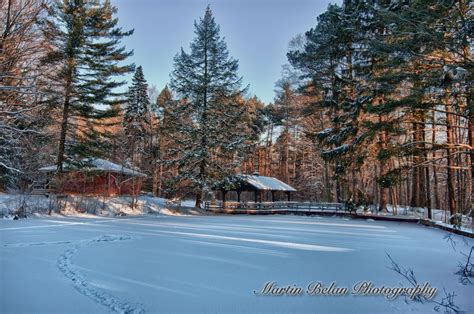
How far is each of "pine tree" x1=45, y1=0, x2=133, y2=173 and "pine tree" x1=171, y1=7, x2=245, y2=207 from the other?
181 inches

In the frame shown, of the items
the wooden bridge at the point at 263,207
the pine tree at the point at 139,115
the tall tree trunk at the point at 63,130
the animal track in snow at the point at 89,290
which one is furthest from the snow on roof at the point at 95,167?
the animal track in snow at the point at 89,290

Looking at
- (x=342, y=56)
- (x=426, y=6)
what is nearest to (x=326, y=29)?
(x=342, y=56)

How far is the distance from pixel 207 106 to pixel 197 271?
60.4 feet

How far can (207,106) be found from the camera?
23.1 m

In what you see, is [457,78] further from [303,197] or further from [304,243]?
[303,197]

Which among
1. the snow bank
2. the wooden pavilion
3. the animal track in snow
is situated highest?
the wooden pavilion

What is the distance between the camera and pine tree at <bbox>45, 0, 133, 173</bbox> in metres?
18.6

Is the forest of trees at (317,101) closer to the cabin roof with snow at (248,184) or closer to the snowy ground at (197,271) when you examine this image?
the cabin roof with snow at (248,184)

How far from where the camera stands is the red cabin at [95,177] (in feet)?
65.3

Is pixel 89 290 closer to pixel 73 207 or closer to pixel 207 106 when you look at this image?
pixel 73 207

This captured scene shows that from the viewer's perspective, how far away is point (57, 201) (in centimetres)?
1642

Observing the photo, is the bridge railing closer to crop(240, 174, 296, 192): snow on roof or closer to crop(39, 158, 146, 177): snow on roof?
crop(240, 174, 296, 192): snow on roof

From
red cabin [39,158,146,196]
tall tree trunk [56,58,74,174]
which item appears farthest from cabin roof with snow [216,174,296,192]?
tall tree trunk [56,58,74,174]

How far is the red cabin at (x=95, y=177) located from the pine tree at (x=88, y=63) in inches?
35.7
